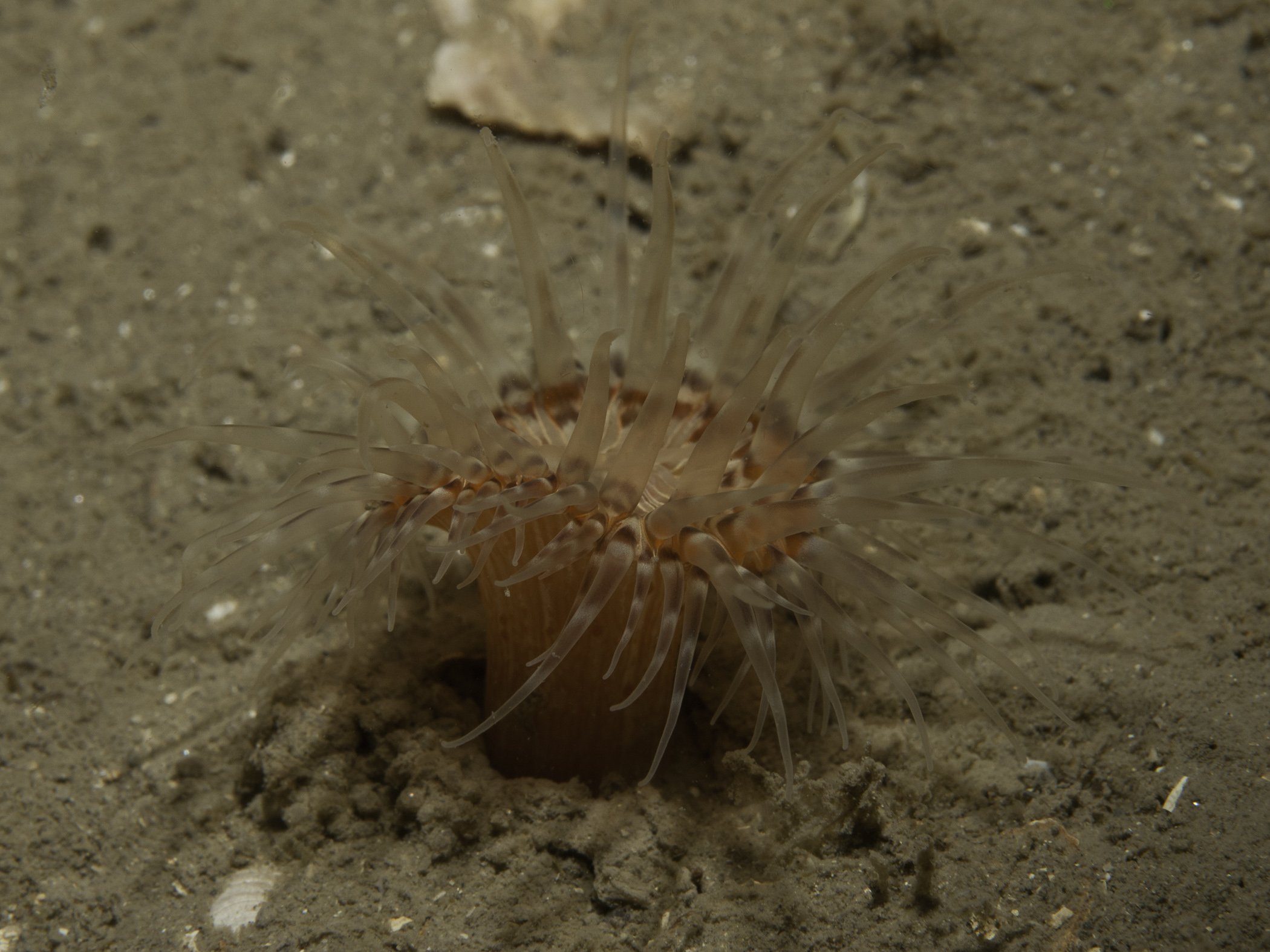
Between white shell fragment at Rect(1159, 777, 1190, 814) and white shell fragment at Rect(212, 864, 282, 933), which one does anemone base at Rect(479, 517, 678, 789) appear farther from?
white shell fragment at Rect(1159, 777, 1190, 814)

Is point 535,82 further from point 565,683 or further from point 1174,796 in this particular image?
point 1174,796

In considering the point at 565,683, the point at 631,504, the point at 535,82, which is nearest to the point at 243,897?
the point at 565,683

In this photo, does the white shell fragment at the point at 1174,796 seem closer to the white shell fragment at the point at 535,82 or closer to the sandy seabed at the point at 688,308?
the sandy seabed at the point at 688,308

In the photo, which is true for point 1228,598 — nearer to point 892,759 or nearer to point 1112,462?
point 1112,462

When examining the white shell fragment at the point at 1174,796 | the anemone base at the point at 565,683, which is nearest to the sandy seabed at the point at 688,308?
the white shell fragment at the point at 1174,796

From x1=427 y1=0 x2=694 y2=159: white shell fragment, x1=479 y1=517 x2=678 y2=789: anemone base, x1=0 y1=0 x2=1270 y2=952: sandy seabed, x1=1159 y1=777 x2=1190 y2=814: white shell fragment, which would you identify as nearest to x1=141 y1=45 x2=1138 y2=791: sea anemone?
x1=479 y1=517 x2=678 y2=789: anemone base

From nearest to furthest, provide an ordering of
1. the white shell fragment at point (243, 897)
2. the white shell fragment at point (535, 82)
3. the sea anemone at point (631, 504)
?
the sea anemone at point (631, 504), the white shell fragment at point (243, 897), the white shell fragment at point (535, 82)
